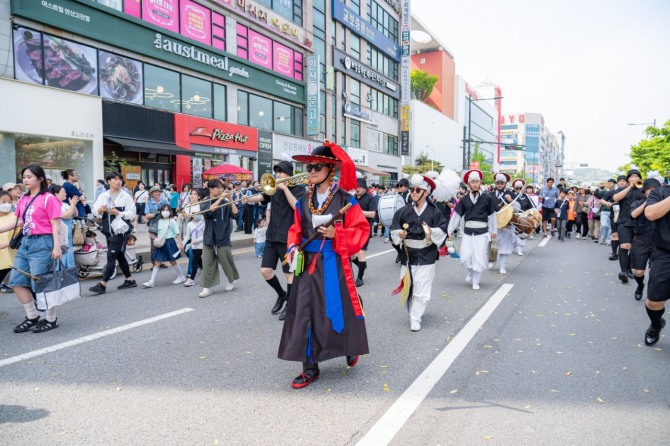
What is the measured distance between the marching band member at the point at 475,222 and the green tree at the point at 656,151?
23.0 meters

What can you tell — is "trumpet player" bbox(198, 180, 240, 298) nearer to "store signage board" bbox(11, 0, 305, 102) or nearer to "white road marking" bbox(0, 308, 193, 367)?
"white road marking" bbox(0, 308, 193, 367)

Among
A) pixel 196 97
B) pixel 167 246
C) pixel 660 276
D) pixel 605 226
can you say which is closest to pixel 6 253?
pixel 167 246

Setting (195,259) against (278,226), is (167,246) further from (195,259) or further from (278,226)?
(278,226)

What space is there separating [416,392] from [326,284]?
1.07 m

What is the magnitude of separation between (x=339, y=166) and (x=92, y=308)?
173 inches

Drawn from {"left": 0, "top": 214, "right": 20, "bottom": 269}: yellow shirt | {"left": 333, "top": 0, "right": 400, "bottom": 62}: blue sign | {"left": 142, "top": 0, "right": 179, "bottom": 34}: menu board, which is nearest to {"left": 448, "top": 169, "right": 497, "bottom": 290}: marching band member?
{"left": 0, "top": 214, "right": 20, "bottom": 269}: yellow shirt

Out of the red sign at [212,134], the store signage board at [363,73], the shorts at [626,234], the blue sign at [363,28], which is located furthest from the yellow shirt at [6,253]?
the blue sign at [363,28]

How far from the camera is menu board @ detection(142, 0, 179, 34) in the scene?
62.1 feet

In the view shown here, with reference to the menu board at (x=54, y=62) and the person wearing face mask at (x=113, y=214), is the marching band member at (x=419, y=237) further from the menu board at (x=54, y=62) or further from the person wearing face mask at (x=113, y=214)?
the menu board at (x=54, y=62)

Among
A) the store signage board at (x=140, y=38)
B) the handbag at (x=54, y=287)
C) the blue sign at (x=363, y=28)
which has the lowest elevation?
the handbag at (x=54, y=287)

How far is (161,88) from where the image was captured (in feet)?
64.7

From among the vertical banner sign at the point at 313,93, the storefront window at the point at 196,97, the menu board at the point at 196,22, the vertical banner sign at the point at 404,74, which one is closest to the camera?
the menu board at the point at 196,22

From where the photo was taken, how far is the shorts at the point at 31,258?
5.12 m

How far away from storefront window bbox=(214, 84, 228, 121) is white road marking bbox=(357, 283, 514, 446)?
63.9 ft
